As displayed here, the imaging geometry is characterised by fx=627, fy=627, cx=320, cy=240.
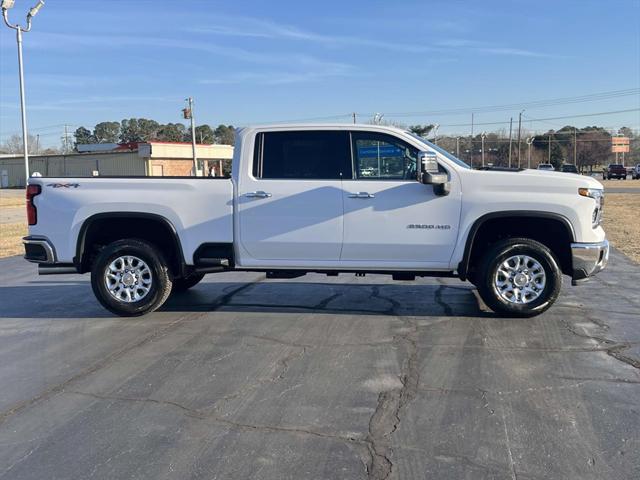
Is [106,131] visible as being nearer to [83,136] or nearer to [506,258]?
[83,136]

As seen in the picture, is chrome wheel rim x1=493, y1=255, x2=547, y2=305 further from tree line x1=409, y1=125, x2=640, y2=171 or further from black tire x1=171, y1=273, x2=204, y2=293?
tree line x1=409, y1=125, x2=640, y2=171

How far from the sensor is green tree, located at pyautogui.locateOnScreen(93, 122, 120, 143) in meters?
114

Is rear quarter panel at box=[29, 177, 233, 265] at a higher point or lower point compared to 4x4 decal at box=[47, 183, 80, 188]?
lower

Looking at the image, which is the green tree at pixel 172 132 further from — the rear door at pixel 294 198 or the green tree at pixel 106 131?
the rear door at pixel 294 198

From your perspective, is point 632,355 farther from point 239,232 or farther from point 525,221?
point 239,232

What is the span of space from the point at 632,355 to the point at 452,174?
251cm

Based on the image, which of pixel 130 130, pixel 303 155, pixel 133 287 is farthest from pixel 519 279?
pixel 130 130

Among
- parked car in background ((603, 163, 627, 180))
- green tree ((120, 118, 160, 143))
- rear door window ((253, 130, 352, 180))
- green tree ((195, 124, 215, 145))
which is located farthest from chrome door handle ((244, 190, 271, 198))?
green tree ((120, 118, 160, 143))

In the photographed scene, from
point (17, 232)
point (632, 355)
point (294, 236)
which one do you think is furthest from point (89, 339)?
point (17, 232)

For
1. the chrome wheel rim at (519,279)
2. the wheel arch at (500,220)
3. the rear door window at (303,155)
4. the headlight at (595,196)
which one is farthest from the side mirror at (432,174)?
the headlight at (595,196)

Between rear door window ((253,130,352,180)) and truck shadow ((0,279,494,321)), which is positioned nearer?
rear door window ((253,130,352,180))

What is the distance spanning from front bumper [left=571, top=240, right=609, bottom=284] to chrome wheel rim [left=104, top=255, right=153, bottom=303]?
4.72m

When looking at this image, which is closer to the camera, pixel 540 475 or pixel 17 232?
pixel 540 475

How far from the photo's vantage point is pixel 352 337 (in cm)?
634
